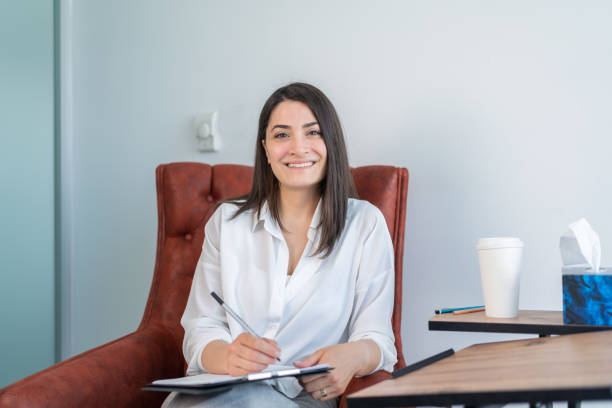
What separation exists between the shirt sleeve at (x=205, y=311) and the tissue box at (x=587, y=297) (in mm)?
737

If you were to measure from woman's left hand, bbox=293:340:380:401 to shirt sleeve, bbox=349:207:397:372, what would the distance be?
0.20 feet

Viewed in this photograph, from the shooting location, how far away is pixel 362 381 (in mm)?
1130

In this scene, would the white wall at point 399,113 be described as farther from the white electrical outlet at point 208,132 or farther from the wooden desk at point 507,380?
the wooden desk at point 507,380

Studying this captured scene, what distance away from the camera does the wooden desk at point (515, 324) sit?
98 centimetres

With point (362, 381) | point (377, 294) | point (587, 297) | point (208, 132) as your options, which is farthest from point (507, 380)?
point (208, 132)

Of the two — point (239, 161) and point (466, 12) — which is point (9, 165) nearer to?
point (239, 161)

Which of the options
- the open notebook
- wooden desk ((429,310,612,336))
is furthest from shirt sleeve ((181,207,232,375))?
wooden desk ((429,310,612,336))

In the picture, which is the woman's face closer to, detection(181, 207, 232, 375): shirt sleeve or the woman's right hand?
detection(181, 207, 232, 375): shirt sleeve

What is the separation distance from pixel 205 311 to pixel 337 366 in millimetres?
396

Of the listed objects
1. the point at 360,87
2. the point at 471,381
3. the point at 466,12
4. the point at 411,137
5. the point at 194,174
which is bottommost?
the point at 471,381

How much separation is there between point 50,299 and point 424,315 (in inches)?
58.8

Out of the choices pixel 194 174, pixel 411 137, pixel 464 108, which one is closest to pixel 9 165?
pixel 194 174

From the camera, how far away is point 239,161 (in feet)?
6.33

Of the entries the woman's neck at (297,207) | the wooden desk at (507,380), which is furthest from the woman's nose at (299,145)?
the wooden desk at (507,380)
